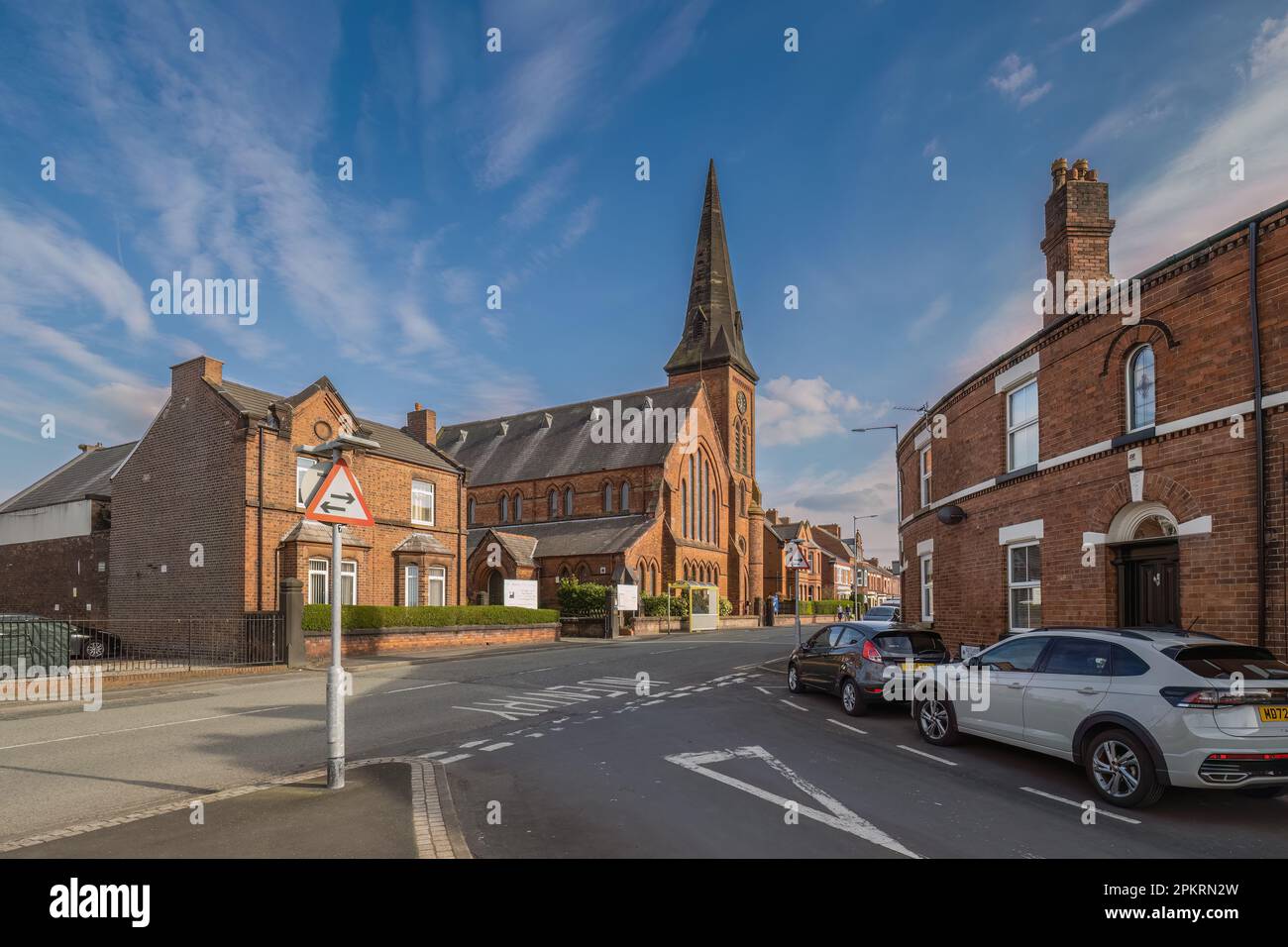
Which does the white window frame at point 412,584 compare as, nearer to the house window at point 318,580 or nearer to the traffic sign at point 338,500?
the house window at point 318,580

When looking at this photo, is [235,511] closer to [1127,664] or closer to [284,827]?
[284,827]

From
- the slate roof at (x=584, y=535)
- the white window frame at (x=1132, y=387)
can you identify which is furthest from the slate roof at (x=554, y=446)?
the white window frame at (x=1132, y=387)

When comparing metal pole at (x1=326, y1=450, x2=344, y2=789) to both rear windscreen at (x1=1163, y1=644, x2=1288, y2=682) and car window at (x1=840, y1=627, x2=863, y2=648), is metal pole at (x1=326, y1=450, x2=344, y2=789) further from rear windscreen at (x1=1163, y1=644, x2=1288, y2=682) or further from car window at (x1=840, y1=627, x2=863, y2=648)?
car window at (x1=840, y1=627, x2=863, y2=648)

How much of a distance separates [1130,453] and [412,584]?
25.5 m

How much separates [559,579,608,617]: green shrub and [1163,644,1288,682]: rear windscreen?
31542 mm

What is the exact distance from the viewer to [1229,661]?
6.92 metres

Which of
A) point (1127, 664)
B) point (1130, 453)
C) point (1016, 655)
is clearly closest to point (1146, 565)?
point (1130, 453)

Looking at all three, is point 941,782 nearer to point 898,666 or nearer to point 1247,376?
point 898,666

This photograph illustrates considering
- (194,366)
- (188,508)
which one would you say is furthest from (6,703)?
(194,366)

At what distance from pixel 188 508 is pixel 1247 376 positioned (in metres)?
27.3

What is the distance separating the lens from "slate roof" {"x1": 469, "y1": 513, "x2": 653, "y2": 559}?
44.3 m

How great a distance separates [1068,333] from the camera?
483 inches

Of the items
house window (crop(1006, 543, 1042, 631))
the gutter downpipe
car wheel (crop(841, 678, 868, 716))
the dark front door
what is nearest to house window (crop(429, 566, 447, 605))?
car wheel (crop(841, 678, 868, 716))

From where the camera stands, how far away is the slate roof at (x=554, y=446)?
51344 millimetres
